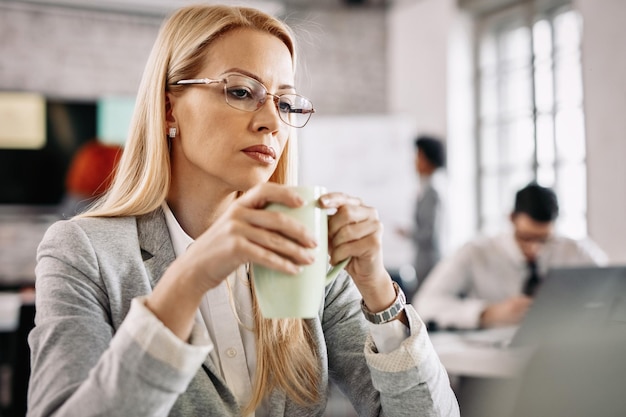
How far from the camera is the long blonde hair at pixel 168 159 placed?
3.25ft

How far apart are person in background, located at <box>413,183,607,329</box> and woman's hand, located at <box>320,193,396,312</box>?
1978mm

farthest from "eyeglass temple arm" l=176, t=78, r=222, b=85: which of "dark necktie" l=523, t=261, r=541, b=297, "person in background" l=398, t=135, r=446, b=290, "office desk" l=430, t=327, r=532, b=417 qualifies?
"person in background" l=398, t=135, r=446, b=290

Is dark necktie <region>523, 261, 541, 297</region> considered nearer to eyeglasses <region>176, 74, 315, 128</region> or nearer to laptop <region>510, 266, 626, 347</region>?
laptop <region>510, 266, 626, 347</region>

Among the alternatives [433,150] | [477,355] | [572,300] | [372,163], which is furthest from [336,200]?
[372,163]

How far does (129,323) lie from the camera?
27.9 inches

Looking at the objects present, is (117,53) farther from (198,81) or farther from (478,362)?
(198,81)

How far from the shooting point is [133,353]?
0.70m

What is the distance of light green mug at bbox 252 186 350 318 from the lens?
71 cm

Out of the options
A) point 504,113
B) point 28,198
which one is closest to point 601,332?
point 504,113

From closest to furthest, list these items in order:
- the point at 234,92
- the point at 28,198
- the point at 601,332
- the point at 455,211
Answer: the point at 234,92
the point at 601,332
the point at 28,198
the point at 455,211

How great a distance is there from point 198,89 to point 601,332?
0.73 m

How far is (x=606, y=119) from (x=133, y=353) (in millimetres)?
4219

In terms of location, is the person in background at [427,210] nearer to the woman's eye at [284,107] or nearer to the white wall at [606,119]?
the white wall at [606,119]

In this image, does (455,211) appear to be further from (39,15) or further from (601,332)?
(601,332)
